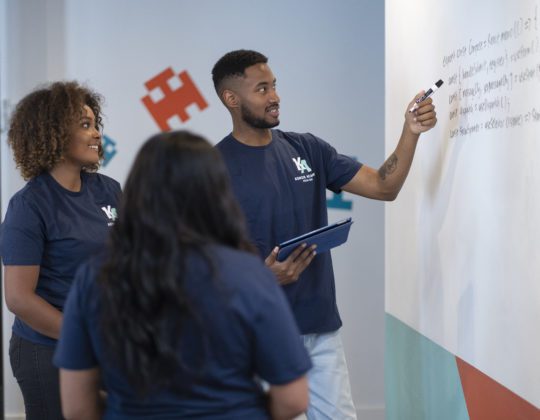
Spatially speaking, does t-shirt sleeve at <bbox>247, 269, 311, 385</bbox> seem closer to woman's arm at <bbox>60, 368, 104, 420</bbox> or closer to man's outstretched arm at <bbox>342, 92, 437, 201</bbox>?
woman's arm at <bbox>60, 368, 104, 420</bbox>

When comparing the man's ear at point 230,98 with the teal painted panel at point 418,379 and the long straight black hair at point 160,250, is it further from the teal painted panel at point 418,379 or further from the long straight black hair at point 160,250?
the long straight black hair at point 160,250

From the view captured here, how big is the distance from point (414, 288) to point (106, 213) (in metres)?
1.17

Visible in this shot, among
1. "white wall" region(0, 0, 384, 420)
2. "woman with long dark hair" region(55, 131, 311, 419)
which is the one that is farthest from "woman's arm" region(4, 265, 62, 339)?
"white wall" region(0, 0, 384, 420)

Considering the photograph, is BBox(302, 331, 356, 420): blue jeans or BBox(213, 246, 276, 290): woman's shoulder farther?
BBox(302, 331, 356, 420): blue jeans

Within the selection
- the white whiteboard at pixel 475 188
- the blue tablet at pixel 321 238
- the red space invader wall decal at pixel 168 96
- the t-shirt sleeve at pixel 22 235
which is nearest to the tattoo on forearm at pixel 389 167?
the white whiteboard at pixel 475 188

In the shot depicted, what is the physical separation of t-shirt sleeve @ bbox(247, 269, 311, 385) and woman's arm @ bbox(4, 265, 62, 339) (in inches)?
35.2

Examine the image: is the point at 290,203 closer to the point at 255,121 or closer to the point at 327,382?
the point at 255,121

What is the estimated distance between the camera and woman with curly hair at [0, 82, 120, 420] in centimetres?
207

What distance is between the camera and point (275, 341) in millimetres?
1293

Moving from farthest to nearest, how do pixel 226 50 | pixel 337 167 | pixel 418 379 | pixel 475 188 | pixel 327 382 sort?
pixel 226 50
pixel 418 379
pixel 337 167
pixel 327 382
pixel 475 188

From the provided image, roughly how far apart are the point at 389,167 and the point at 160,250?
139 centimetres

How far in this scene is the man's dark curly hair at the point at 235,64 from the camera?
2.72 m

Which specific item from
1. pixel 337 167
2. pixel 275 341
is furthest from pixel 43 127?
pixel 275 341

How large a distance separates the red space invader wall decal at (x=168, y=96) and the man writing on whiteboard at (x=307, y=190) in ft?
5.79
